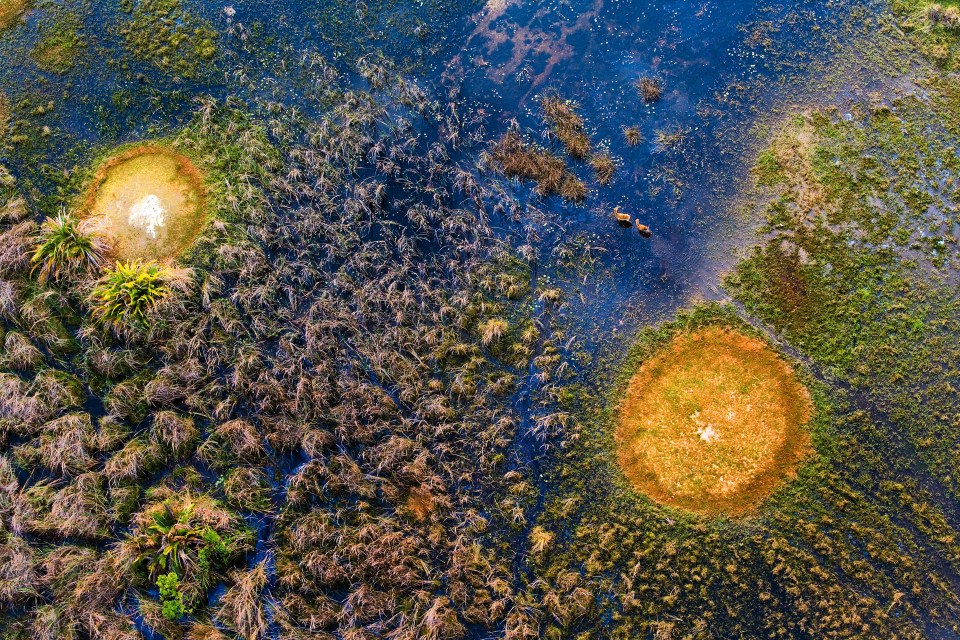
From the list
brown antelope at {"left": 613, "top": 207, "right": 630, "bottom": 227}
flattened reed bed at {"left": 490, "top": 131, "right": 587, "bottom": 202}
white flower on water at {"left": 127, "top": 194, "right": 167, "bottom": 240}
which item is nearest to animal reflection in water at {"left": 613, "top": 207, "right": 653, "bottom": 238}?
brown antelope at {"left": 613, "top": 207, "right": 630, "bottom": 227}

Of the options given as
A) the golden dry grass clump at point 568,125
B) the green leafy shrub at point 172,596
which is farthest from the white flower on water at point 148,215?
the golden dry grass clump at point 568,125

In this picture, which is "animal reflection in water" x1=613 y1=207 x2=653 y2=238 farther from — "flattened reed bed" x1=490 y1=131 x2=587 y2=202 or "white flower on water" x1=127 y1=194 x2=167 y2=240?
"white flower on water" x1=127 y1=194 x2=167 y2=240

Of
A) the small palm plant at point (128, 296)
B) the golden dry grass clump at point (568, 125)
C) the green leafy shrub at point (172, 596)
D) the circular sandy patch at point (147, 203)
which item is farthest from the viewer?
the golden dry grass clump at point (568, 125)

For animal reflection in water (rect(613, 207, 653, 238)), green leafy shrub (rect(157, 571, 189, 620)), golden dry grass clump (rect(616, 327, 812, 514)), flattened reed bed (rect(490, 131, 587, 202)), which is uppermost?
flattened reed bed (rect(490, 131, 587, 202))

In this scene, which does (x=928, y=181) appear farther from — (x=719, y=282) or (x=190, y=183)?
(x=190, y=183)

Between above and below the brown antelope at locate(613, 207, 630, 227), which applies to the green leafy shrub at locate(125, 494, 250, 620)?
below

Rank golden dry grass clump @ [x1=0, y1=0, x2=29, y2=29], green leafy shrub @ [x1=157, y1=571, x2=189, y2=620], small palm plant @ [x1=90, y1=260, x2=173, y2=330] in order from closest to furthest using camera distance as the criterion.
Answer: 1. green leafy shrub @ [x1=157, y1=571, x2=189, y2=620]
2. small palm plant @ [x1=90, y1=260, x2=173, y2=330]
3. golden dry grass clump @ [x1=0, y1=0, x2=29, y2=29]

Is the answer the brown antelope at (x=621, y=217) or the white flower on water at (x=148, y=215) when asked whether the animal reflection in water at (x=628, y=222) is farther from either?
the white flower on water at (x=148, y=215)

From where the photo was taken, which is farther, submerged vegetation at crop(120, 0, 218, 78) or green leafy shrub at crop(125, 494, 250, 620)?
submerged vegetation at crop(120, 0, 218, 78)
